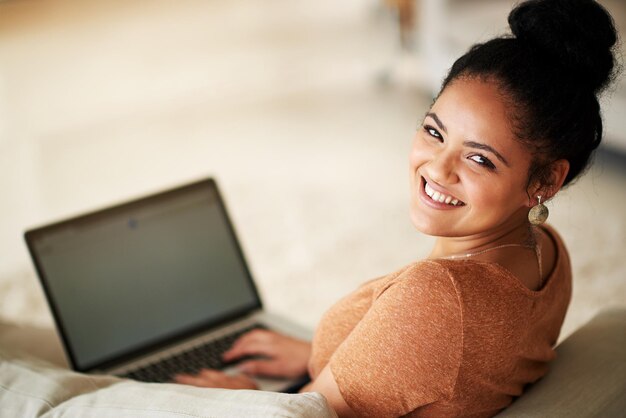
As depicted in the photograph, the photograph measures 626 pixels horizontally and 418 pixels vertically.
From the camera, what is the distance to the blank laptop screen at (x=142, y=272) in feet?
5.23

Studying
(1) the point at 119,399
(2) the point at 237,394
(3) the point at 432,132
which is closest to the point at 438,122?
(3) the point at 432,132

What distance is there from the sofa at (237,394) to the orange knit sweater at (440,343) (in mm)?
76

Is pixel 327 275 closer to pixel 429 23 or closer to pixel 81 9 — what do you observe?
pixel 429 23

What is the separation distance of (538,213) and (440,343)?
12.3 inches

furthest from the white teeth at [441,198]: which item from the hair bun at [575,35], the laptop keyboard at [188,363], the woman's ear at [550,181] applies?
the laptop keyboard at [188,363]

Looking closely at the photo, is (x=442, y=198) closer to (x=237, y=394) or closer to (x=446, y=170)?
(x=446, y=170)

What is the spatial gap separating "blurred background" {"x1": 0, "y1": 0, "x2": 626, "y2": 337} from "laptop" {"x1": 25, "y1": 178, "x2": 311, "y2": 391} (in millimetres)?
197

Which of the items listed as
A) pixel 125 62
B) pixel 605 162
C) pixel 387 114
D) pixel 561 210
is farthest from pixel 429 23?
pixel 125 62

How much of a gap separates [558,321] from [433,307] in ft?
1.22

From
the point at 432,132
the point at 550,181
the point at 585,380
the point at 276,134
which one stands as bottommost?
the point at 585,380

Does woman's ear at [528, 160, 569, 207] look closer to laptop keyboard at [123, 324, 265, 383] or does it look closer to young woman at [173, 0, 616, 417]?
young woman at [173, 0, 616, 417]

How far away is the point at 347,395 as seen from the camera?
1088 mm

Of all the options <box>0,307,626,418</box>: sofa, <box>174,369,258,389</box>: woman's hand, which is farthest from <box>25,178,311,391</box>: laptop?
<box>0,307,626,418</box>: sofa

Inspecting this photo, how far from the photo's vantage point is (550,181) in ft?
3.80
